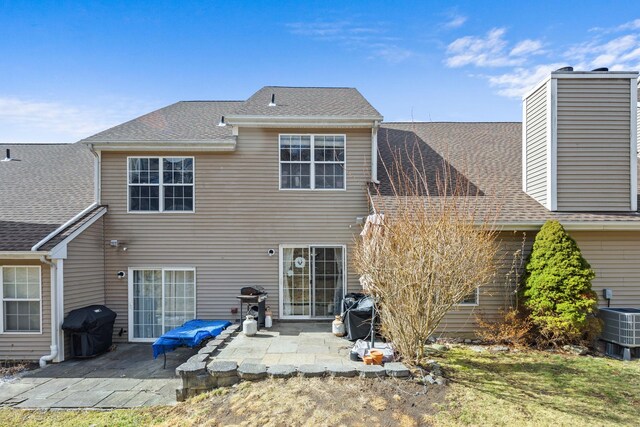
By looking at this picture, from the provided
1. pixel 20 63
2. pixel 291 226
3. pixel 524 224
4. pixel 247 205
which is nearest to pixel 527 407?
pixel 524 224

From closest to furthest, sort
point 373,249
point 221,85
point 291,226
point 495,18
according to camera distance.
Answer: point 373,249
point 291,226
point 495,18
point 221,85

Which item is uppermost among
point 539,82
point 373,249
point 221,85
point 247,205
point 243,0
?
point 243,0

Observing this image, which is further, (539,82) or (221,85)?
(221,85)

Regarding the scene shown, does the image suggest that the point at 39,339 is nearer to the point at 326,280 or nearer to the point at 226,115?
the point at 326,280

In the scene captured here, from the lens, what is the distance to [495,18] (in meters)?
11.2

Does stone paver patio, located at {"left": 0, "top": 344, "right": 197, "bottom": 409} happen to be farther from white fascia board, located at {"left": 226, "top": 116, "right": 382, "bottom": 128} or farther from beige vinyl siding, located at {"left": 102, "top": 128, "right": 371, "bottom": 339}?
white fascia board, located at {"left": 226, "top": 116, "right": 382, "bottom": 128}

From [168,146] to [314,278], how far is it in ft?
17.7

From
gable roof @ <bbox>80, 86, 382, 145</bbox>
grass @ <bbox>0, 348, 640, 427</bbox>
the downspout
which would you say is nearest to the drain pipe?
the downspout

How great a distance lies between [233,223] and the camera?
9.92m

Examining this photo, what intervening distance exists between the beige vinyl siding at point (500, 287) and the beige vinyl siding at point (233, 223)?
2760mm

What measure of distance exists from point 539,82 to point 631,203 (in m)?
3.74

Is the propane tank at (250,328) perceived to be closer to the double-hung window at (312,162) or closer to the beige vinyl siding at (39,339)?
the double-hung window at (312,162)

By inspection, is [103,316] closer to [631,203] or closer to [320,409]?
[320,409]

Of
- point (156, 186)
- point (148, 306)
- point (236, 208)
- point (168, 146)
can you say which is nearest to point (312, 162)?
point (236, 208)
